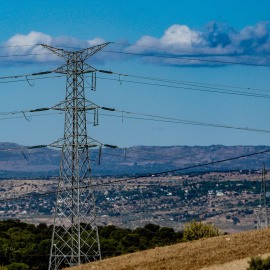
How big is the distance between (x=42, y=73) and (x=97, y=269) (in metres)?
22.6

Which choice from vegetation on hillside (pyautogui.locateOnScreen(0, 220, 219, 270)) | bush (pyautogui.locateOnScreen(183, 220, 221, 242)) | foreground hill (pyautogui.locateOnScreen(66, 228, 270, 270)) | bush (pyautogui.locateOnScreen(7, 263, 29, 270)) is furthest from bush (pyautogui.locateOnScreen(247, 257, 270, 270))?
bush (pyautogui.locateOnScreen(7, 263, 29, 270))

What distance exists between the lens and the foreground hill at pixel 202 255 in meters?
44.8

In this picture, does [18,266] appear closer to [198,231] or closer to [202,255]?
[198,231]

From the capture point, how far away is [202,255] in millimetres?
47688

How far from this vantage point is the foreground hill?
147 ft

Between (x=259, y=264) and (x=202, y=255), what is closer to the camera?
(x=259, y=264)

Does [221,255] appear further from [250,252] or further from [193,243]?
[193,243]

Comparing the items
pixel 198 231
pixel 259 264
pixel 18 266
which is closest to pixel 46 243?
pixel 18 266

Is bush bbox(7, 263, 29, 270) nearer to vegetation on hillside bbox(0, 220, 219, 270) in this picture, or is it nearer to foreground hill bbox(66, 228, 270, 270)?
vegetation on hillside bbox(0, 220, 219, 270)

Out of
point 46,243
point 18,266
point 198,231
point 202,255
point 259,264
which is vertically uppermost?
point 259,264

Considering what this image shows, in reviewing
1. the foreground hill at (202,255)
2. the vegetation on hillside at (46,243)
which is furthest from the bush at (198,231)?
the foreground hill at (202,255)

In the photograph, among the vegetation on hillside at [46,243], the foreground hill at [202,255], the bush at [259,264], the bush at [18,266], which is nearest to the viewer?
the bush at [259,264]

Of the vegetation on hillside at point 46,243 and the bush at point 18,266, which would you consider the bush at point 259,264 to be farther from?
the bush at point 18,266

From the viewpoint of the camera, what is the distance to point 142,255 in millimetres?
51875
